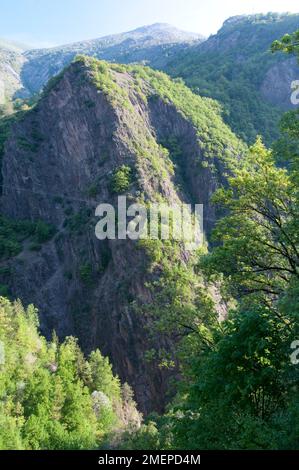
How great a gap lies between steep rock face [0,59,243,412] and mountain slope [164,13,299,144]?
11.1 meters

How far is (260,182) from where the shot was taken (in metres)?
17.4

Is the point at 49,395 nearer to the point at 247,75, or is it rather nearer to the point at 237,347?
the point at 237,347

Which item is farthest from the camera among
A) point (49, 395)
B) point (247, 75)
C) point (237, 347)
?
point (247, 75)

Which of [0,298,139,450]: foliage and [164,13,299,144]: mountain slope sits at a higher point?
[164,13,299,144]: mountain slope

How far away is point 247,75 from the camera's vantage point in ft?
365

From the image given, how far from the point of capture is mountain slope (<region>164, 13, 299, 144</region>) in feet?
307

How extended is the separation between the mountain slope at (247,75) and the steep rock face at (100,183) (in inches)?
435

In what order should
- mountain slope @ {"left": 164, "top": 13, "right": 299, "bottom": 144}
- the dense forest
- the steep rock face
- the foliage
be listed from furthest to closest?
mountain slope @ {"left": 164, "top": 13, "right": 299, "bottom": 144} → the steep rock face → the foliage → the dense forest

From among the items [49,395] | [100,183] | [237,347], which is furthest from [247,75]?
[237,347]

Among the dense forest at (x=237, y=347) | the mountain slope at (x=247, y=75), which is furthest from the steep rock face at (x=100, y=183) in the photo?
the dense forest at (x=237, y=347)

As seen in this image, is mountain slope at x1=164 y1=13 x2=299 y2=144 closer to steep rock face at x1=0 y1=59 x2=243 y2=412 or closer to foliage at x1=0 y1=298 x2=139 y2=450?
steep rock face at x1=0 y1=59 x2=243 y2=412

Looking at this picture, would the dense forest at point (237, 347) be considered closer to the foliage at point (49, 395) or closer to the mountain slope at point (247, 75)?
the foliage at point (49, 395)

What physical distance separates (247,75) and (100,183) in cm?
6599

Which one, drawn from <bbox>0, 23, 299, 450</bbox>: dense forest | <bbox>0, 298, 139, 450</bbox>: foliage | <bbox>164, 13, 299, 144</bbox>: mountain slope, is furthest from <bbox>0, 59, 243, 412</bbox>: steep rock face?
<bbox>0, 23, 299, 450</bbox>: dense forest
